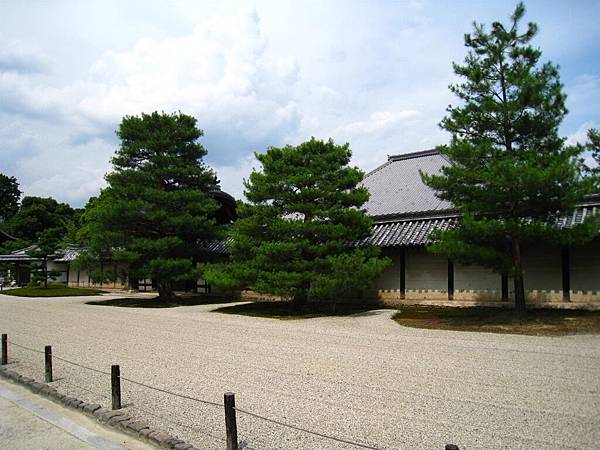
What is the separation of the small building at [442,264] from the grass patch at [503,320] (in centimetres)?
86

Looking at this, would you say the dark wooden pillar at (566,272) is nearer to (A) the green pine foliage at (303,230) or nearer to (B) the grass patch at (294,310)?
(A) the green pine foliage at (303,230)

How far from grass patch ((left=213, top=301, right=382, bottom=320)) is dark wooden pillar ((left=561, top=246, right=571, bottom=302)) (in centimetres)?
559

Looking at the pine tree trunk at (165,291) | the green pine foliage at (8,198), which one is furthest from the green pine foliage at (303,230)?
the green pine foliage at (8,198)

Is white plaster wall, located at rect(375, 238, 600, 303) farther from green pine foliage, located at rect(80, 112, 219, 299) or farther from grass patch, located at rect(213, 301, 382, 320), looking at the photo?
green pine foliage, located at rect(80, 112, 219, 299)

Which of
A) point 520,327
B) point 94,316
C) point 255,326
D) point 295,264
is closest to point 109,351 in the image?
point 255,326

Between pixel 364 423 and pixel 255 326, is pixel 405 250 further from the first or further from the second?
pixel 364 423

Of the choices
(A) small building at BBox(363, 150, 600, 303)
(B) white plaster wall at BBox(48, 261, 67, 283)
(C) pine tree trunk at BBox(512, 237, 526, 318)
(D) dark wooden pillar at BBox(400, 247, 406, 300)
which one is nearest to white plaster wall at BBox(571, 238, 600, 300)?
(A) small building at BBox(363, 150, 600, 303)

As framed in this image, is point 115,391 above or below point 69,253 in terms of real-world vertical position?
below

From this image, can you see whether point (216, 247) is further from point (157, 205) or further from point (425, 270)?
point (425, 270)

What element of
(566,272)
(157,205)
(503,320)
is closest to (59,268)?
(157,205)

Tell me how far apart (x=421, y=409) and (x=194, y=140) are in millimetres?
17275

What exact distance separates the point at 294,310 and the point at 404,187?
739cm

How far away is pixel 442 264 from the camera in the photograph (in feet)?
51.9

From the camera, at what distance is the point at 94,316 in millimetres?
14961
